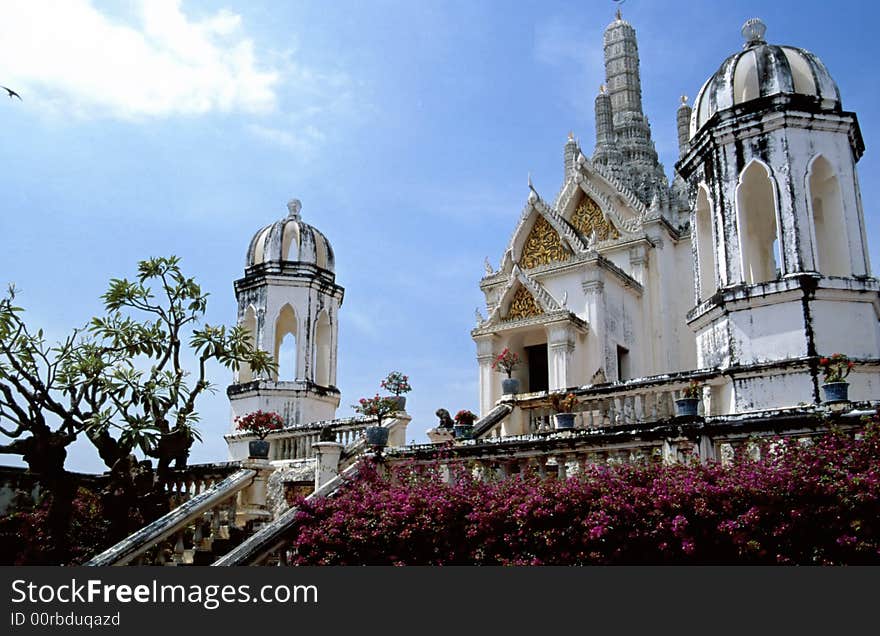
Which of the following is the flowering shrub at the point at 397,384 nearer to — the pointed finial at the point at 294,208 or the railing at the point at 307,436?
the railing at the point at 307,436

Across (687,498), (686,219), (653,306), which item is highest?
(686,219)

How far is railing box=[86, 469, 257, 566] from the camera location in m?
10.4

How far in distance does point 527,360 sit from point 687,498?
12165 mm

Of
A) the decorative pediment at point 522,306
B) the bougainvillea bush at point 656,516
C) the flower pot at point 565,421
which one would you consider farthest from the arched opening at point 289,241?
the bougainvillea bush at point 656,516

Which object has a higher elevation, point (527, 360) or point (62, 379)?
point (527, 360)

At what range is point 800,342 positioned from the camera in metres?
12.0

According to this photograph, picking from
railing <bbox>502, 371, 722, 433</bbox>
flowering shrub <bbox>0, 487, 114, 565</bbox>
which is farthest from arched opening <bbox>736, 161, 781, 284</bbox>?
flowering shrub <bbox>0, 487, 114, 565</bbox>

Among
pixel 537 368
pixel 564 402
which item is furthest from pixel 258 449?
pixel 537 368

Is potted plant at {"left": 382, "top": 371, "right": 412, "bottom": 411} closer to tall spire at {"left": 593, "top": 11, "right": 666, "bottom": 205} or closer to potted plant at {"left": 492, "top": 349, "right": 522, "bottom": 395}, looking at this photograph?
potted plant at {"left": 492, "top": 349, "right": 522, "bottom": 395}

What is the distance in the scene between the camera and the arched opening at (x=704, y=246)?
14.5 metres

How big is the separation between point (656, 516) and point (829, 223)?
8.40m
